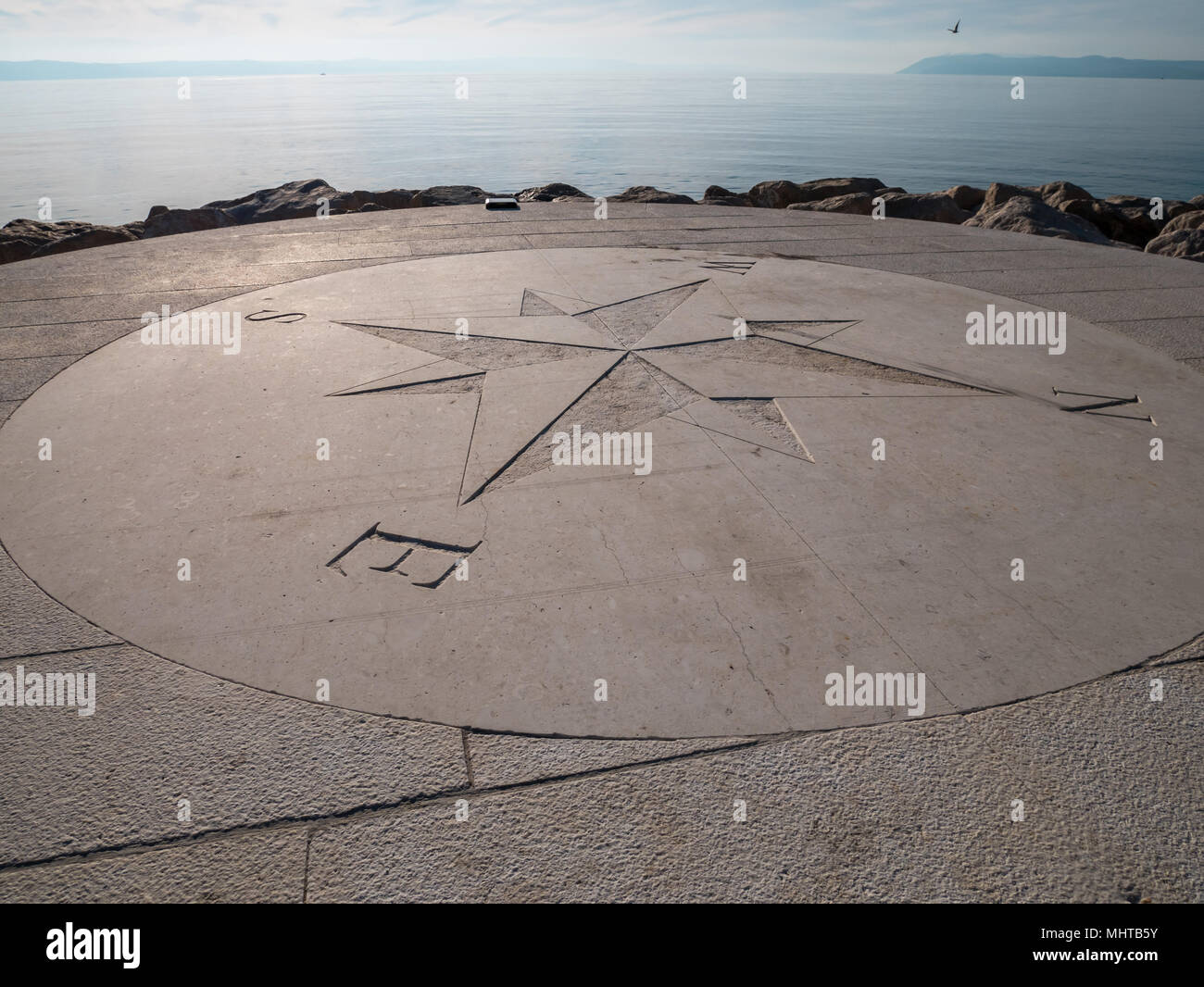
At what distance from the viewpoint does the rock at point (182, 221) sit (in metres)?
12.0

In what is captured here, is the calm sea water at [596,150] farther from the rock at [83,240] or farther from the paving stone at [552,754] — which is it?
the paving stone at [552,754]

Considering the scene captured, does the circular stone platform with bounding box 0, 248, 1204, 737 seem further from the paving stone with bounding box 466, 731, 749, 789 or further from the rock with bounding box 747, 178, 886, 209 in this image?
the rock with bounding box 747, 178, 886, 209

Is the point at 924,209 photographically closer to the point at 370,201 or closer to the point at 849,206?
the point at 849,206

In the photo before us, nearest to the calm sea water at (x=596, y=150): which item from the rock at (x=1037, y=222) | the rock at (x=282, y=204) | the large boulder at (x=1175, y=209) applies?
the large boulder at (x=1175, y=209)

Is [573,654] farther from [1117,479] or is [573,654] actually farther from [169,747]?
[1117,479]

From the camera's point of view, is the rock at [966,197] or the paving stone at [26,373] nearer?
the paving stone at [26,373]

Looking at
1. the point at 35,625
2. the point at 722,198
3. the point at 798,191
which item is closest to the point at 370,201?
the point at 722,198

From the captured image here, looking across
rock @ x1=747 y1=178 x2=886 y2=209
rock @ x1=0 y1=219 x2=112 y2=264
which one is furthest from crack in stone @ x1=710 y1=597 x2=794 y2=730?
rock @ x1=747 y1=178 x2=886 y2=209

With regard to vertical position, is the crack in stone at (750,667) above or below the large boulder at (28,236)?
below

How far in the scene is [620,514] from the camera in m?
3.55

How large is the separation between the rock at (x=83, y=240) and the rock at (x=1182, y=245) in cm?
1290

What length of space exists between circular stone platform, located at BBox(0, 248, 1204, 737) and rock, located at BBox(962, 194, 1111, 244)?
5.40 m

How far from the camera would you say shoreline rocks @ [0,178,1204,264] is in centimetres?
1074
